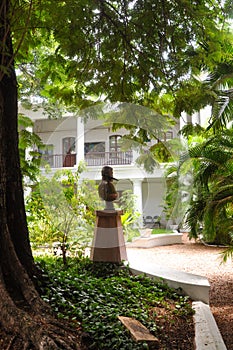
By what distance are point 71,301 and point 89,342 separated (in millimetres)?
693

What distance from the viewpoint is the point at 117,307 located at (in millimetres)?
3465

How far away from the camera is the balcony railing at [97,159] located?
3.54 m

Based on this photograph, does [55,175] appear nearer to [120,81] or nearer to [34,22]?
[120,81]

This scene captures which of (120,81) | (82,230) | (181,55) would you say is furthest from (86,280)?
(181,55)

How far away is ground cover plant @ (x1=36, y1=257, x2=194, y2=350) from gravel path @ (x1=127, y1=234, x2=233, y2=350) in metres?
0.47

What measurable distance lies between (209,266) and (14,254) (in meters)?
5.28

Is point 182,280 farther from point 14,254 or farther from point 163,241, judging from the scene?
point 163,241

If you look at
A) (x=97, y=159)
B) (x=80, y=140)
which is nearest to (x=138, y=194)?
(x=97, y=159)

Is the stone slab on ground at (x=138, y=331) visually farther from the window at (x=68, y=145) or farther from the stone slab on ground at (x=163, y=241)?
the stone slab on ground at (x=163, y=241)

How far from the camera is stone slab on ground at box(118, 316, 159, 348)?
9.21ft

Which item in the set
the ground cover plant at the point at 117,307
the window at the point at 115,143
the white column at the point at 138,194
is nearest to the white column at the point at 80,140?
the window at the point at 115,143

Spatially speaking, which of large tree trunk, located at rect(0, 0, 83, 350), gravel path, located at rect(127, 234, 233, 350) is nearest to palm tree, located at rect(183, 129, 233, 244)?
gravel path, located at rect(127, 234, 233, 350)

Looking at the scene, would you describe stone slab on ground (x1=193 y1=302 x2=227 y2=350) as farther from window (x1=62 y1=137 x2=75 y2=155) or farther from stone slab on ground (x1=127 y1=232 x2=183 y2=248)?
stone slab on ground (x1=127 y1=232 x2=183 y2=248)

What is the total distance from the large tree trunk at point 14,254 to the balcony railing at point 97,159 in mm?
414
